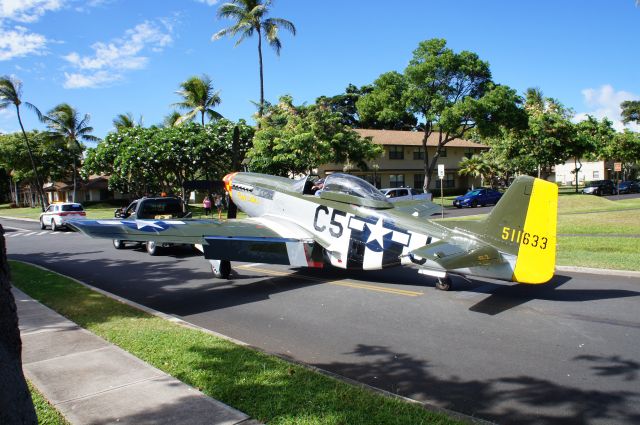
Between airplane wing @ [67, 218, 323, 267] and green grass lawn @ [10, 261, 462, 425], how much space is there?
1914mm

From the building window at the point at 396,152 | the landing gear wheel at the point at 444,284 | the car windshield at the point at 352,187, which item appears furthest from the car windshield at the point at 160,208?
the building window at the point at 396,152

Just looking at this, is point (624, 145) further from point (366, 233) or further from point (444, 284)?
point (366, 233)

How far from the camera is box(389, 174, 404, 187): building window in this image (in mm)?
47469

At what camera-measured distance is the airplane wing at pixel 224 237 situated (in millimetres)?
9125

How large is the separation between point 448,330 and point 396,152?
137 ft

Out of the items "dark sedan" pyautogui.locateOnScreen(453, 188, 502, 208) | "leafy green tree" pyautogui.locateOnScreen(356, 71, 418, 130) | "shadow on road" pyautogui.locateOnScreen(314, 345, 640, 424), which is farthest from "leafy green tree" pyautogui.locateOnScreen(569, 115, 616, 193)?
"shadow on road" pyautogui.locateOnScreen(314, 345, 640, 424)

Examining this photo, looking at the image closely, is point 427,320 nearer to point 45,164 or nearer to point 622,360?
point 622,360

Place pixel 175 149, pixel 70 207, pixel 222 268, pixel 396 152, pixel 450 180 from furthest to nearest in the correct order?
1. pixel 450 180
2. pixel 396 152
3. pixel 175 149
4. pixel 70 207
5. pixel 222 268

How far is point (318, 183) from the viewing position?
1122 centimetres

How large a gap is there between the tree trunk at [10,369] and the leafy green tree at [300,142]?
1047 inches

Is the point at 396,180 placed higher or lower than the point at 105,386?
higher

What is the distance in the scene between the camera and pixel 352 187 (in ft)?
31.8

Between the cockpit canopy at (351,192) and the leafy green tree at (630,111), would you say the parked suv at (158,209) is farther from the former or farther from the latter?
Result: the leafy green tree at (630,111)

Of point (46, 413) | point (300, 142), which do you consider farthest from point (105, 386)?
point (300, 142)
